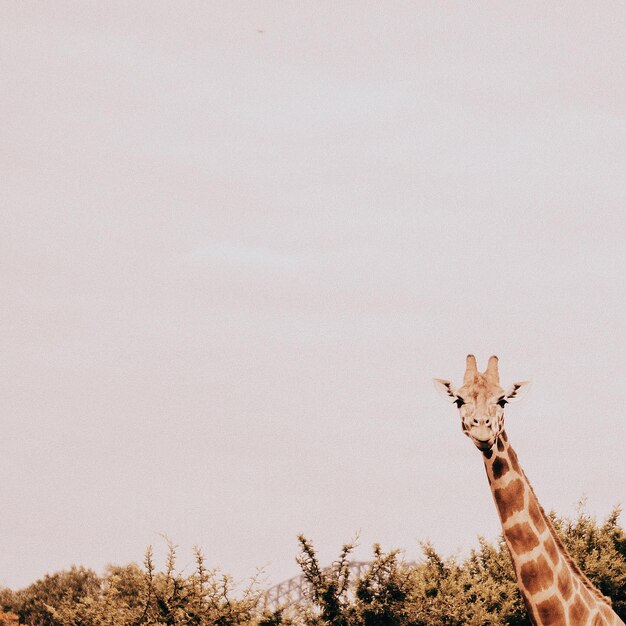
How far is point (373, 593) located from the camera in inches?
1039

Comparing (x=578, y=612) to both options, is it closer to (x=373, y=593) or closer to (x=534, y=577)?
(x=534, y=577)

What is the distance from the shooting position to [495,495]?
16.5m

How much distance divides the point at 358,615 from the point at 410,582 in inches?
79.3

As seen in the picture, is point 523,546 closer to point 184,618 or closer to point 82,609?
point 184,618

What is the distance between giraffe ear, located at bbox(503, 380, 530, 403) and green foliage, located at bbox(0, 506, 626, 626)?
375 inches

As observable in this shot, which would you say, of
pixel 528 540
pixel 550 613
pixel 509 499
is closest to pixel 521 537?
pixel 528 540

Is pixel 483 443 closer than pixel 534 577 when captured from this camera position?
Yes

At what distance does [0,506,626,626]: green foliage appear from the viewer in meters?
23.8

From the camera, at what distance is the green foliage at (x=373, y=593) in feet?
78.0

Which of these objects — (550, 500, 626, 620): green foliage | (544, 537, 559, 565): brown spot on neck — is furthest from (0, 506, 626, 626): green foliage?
(544, 537, 559, 565): brown spot on neck

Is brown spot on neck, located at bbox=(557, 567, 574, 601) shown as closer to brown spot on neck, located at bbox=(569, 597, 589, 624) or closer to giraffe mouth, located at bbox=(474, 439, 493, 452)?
brown spot on neck, located at bbox=(569, 597, 589, 624)

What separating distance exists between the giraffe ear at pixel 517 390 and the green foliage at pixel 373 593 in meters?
9.53

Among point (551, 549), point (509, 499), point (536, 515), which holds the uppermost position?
point (509, 499)

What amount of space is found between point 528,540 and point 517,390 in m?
2.26
